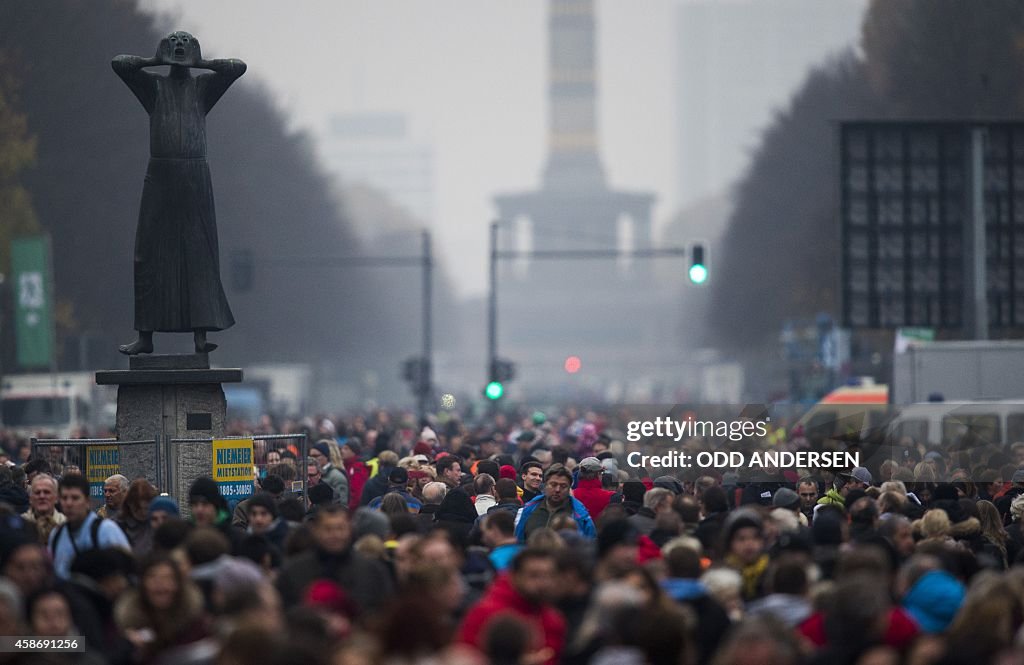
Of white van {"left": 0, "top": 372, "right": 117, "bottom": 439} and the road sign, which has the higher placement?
the road sign

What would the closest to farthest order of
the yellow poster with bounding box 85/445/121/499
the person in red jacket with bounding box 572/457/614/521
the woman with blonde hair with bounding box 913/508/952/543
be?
the woman with blonde hair with bounding box 913/508/952/543 → the person in red jacket with bounding box 572/457/614/521 → the yellow poster with bounding box 85/445/121/499

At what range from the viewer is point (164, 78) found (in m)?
18.4

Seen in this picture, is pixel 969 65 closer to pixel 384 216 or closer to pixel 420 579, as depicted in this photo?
pixel 420 579

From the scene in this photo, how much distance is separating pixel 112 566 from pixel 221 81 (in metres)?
8.22

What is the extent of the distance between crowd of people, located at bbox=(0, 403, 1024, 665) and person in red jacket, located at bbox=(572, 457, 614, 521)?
1390 mm

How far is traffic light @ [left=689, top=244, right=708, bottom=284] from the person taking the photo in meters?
35.4

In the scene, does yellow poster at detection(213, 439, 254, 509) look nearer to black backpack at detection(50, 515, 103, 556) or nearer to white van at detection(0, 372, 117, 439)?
black backpack at detection(50, 515, 103, 556)

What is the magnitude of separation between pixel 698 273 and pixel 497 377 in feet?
26.5

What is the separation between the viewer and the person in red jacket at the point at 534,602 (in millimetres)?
9328

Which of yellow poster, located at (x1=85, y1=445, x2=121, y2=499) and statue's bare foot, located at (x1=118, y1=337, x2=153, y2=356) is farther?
statue's bare foot, located at (x1=118, y1=337, x2=153, y2=356)

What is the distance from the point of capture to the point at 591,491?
17344mm

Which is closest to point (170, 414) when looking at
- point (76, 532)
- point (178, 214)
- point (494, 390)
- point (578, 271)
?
point (178, 214)

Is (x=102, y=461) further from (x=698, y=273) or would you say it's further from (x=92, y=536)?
(x=698, y=273)

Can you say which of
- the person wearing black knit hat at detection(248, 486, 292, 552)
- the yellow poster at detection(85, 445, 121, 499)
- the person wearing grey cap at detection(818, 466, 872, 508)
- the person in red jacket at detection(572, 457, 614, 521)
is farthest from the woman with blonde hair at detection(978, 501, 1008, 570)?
the yellow poster at detection(85, 445, 121, 499)
